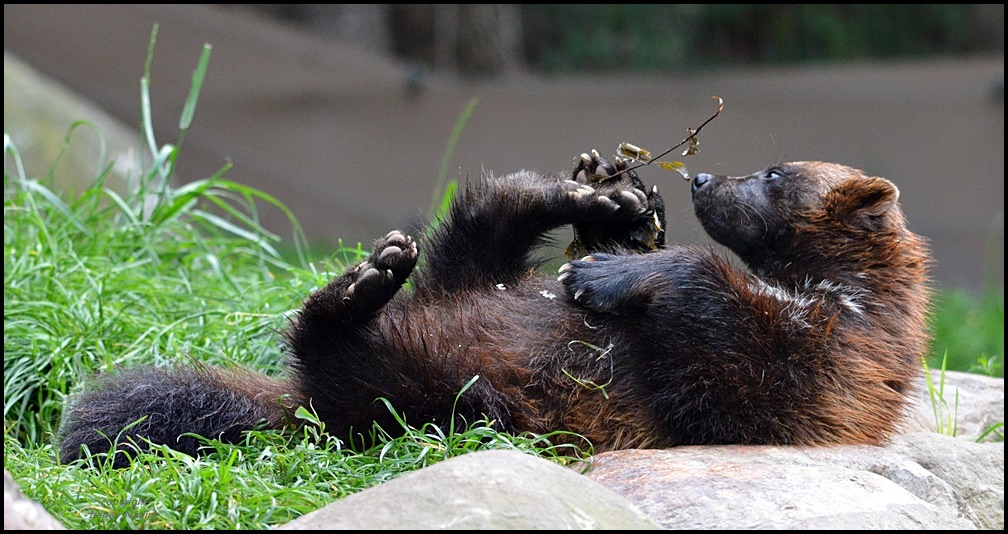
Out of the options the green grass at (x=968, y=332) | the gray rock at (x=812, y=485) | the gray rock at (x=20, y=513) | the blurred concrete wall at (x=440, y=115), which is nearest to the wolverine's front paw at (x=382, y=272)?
the gray rock at (x=812, y=485)

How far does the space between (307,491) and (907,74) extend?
1041cm

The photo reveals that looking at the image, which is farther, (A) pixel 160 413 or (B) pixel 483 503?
(A) pixel 160 413

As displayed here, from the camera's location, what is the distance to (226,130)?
1202cm

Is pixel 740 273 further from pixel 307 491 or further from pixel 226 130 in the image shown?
pixel 226 130

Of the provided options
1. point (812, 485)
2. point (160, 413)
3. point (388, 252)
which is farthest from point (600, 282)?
point (160, 413)

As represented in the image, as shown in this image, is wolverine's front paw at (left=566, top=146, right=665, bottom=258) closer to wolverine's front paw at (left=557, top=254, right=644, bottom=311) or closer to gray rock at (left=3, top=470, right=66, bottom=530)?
wolverine's front paw at (left=557, top=254, right=644, bottom=311)

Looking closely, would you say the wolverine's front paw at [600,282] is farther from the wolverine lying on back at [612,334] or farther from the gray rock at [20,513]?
the gray rock at [20,513]

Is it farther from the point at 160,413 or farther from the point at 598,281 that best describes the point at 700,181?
the point at 160,413

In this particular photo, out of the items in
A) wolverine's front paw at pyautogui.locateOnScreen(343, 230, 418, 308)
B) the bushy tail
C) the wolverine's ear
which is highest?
the wolverine's ear

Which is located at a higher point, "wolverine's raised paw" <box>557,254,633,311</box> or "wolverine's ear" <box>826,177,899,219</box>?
"wolverine's ear" <box>826,177,899,219</box>

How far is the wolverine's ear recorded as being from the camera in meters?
3.70

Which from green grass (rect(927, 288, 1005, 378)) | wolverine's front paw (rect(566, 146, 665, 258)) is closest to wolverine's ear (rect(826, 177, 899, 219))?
wolverine's front paw (rect(566, 146, 665, 258))

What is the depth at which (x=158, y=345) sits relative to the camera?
4.14 meters

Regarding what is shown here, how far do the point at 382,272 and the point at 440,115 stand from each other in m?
9.01
